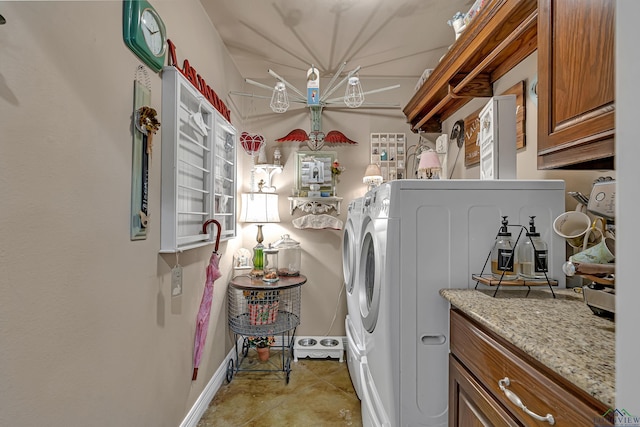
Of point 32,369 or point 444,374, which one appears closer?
point 32,369

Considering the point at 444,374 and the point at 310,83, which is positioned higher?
the point at 310,83

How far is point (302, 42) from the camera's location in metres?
2.41

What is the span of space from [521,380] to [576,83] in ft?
2.52

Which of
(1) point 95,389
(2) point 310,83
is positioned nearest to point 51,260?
(1) point 95,389

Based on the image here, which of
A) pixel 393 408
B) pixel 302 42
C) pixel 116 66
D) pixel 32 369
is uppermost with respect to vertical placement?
pixel 302 42

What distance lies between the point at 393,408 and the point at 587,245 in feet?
3.10

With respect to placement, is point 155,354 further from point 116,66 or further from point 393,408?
point 116,66

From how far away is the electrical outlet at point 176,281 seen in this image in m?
1.61

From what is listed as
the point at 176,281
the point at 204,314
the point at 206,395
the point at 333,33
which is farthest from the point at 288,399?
the point at 333,33

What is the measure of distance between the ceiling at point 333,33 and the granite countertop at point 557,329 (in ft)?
5.90

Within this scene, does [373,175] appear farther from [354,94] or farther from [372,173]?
[354,94]

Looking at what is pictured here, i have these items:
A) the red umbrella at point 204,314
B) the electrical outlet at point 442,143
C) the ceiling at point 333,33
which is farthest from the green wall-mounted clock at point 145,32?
the electrical outlet at point 442,143

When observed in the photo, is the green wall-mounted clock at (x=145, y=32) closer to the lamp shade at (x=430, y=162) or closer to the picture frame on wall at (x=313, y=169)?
the picture frame on wall at (x=313, y=169)

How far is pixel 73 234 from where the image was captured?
3.13ft
